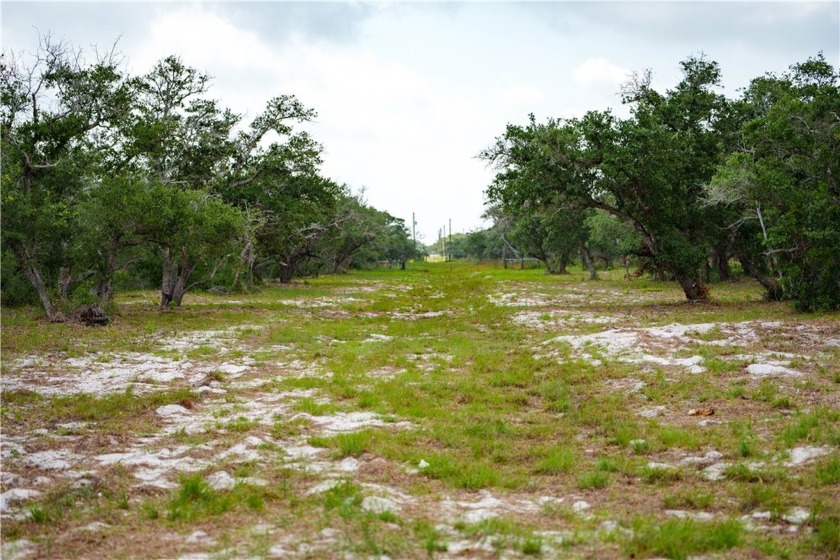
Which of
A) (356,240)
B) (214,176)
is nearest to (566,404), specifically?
(214,176)

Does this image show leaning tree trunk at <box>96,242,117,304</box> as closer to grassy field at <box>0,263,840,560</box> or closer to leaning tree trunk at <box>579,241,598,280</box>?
grassy field at <box>0,263,840,560</box>

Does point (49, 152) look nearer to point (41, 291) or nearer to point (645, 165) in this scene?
point (41, 291)

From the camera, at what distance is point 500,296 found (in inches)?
1594

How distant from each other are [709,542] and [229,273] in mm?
40648

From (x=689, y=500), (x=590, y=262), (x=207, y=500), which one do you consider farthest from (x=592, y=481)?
(x=590, y=262)

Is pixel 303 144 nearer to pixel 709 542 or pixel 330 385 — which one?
pixel 330 385

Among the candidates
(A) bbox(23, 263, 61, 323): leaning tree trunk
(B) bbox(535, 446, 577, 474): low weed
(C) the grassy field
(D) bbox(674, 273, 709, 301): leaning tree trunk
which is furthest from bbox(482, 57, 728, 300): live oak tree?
(B) bbox(535, 446, 577, 474): low weed

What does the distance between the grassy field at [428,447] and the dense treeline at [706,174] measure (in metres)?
6.46

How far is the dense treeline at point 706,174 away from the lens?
22688 mm

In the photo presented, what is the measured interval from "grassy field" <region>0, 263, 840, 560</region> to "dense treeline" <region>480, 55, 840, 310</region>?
6.46 m

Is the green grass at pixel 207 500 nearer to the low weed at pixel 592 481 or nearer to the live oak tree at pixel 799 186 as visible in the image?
the low weed at pixel 592 481

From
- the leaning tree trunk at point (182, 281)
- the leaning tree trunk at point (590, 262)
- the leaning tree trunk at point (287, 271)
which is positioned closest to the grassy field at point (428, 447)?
the leaning tree trunk at point (182, 281)

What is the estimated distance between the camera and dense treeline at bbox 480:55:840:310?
74.4 ft

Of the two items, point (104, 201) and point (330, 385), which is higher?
point (104, 201)
